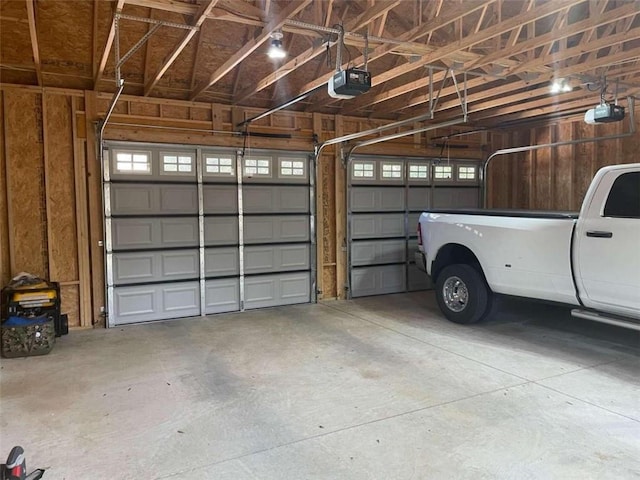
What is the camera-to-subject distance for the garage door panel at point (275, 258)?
23.2 ft

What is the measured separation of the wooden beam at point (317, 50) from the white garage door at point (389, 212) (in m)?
2.26

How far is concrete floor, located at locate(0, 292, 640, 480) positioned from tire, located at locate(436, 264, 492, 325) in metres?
0.21

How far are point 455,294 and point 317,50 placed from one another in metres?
3.58

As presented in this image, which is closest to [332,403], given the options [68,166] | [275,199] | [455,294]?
[455,294]

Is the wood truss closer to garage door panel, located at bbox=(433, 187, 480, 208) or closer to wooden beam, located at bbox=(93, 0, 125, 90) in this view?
wooden beam, located at bbox=(93, 0, 125, 90)

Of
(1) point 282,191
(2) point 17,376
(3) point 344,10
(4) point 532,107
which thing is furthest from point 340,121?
(2) point 17,376

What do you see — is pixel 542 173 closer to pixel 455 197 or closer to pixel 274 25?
pixel 455 197

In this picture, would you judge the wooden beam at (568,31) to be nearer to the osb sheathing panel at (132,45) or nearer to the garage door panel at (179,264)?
the osb sheathing panel at (132,45)

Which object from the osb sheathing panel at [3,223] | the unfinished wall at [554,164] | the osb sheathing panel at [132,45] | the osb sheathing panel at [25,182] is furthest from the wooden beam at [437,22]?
the unfinished wall at [554,164]

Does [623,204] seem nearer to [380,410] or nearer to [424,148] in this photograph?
[380,410]

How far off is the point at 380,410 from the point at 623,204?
2.97m

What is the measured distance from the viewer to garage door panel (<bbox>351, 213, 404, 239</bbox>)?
7.91 m

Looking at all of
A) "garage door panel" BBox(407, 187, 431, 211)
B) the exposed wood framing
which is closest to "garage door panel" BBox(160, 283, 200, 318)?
the exposed wood framing

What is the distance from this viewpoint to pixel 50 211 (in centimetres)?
587
